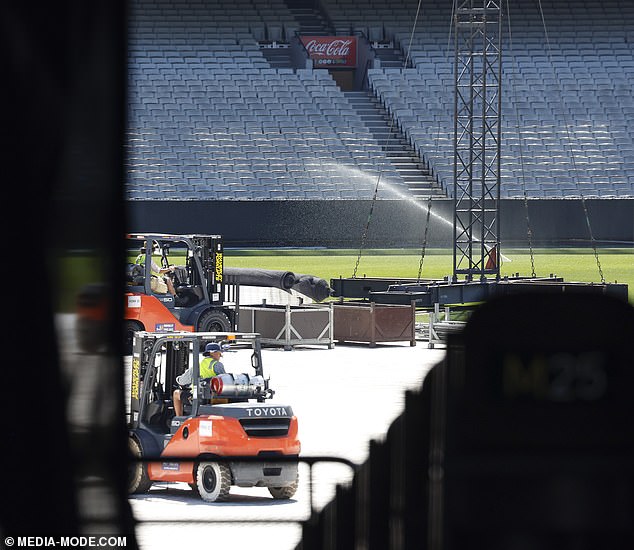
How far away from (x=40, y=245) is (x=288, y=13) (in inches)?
2691

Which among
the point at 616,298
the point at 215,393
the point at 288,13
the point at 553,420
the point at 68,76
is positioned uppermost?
the point at 288,13

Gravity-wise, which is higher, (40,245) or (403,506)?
(40,245)

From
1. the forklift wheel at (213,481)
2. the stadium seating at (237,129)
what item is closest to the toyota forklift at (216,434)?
the forklift wheel at (213,481)

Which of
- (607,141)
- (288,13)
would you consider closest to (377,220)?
(607,141)

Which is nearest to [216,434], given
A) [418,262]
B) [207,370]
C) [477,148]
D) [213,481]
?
[213,481]

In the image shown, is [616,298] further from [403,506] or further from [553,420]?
[403,506]

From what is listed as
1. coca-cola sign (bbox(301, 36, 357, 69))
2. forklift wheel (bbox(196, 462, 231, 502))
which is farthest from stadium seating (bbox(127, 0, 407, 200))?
forklift wheel (bbox(196, 462, 231, 502))

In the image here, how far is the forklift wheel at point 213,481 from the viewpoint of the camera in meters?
10.9

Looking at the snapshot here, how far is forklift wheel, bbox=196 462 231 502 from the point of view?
35.8 feet

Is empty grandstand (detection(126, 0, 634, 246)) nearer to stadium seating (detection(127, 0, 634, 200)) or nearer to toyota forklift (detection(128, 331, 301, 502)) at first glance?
stadium seating (detection(127, 0, 634, 200))

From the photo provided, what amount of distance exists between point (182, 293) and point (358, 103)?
40.0 m

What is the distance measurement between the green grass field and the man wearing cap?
23.7m

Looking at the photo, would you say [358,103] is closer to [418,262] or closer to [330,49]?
[330,49]

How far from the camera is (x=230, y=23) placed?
68.8 m
